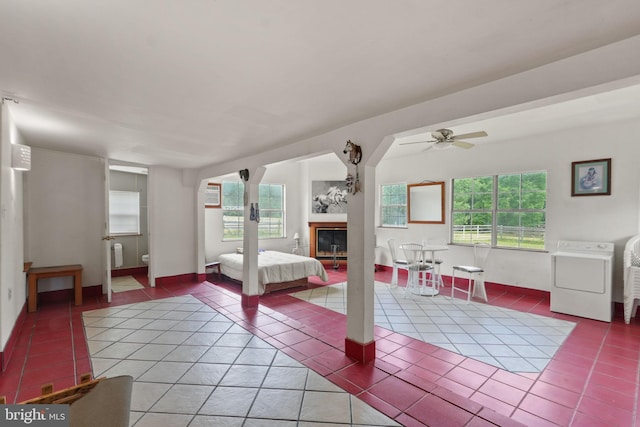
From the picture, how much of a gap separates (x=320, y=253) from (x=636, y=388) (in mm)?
6071

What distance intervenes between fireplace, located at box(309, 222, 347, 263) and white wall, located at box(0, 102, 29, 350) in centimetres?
552

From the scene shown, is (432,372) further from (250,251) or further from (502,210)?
(502,210)

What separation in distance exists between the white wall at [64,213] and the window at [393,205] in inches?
218

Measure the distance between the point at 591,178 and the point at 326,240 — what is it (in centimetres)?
530

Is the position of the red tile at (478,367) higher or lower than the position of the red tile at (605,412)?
higher

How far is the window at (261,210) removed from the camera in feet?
24.3

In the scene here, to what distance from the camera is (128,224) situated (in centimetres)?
686

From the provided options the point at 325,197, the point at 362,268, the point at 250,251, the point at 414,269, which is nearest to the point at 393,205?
the point at 325,197

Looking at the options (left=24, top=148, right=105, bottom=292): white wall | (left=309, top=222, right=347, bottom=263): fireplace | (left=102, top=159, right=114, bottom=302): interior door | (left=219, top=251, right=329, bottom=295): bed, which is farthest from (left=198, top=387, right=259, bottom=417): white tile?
(left=309, top=222, right=347, bottom=263): fireplace

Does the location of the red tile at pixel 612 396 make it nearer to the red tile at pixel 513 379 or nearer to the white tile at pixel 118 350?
the red tile at pixel 513 379

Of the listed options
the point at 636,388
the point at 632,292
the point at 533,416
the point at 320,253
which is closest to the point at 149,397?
the point at 533,416

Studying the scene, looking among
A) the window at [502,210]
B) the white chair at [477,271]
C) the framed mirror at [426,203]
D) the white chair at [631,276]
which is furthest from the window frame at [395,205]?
the white chair at [631,276]

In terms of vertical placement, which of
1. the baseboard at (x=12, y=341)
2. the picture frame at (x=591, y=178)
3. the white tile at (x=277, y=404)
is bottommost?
the white tile at (x=277, y=404)

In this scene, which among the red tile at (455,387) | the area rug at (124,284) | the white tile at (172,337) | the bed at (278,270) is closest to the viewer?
the red tile at (455,387)
